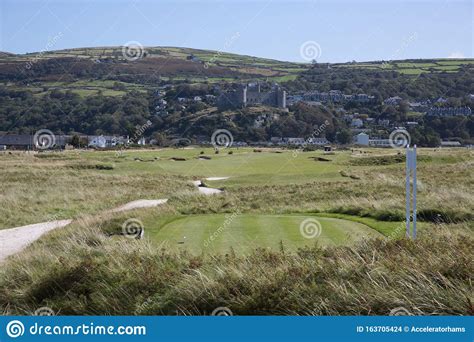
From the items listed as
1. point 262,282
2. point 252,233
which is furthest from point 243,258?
point 252,233

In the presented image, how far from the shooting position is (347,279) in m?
6.68

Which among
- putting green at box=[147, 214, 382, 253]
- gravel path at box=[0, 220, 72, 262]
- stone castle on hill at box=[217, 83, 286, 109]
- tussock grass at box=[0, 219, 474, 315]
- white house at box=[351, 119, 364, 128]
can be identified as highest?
stone castle on hill at box=[217, 83, 286, 109]

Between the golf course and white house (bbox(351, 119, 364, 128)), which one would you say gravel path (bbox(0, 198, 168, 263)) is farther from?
white house (bbox(351, 119, 364, 128))

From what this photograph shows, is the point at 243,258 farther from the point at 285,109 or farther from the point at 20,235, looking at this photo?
the point at 285,109

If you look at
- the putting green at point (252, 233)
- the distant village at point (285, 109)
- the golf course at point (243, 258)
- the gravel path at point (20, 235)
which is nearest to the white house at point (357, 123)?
the distant village at point (285, 109)

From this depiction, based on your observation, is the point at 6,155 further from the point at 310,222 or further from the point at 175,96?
the point at 310,222

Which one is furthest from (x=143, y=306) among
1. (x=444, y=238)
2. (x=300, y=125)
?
(x=300, y=125)

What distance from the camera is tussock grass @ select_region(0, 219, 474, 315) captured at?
6164 mm

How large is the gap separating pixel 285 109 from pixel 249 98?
87.7ft

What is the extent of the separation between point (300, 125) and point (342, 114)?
6.11m

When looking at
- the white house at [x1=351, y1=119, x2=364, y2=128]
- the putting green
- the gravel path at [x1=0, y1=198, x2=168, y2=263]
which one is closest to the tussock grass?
the putting green

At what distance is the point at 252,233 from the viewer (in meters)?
13.0

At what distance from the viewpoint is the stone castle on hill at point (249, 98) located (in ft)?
246

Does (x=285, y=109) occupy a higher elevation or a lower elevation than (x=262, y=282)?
higher
